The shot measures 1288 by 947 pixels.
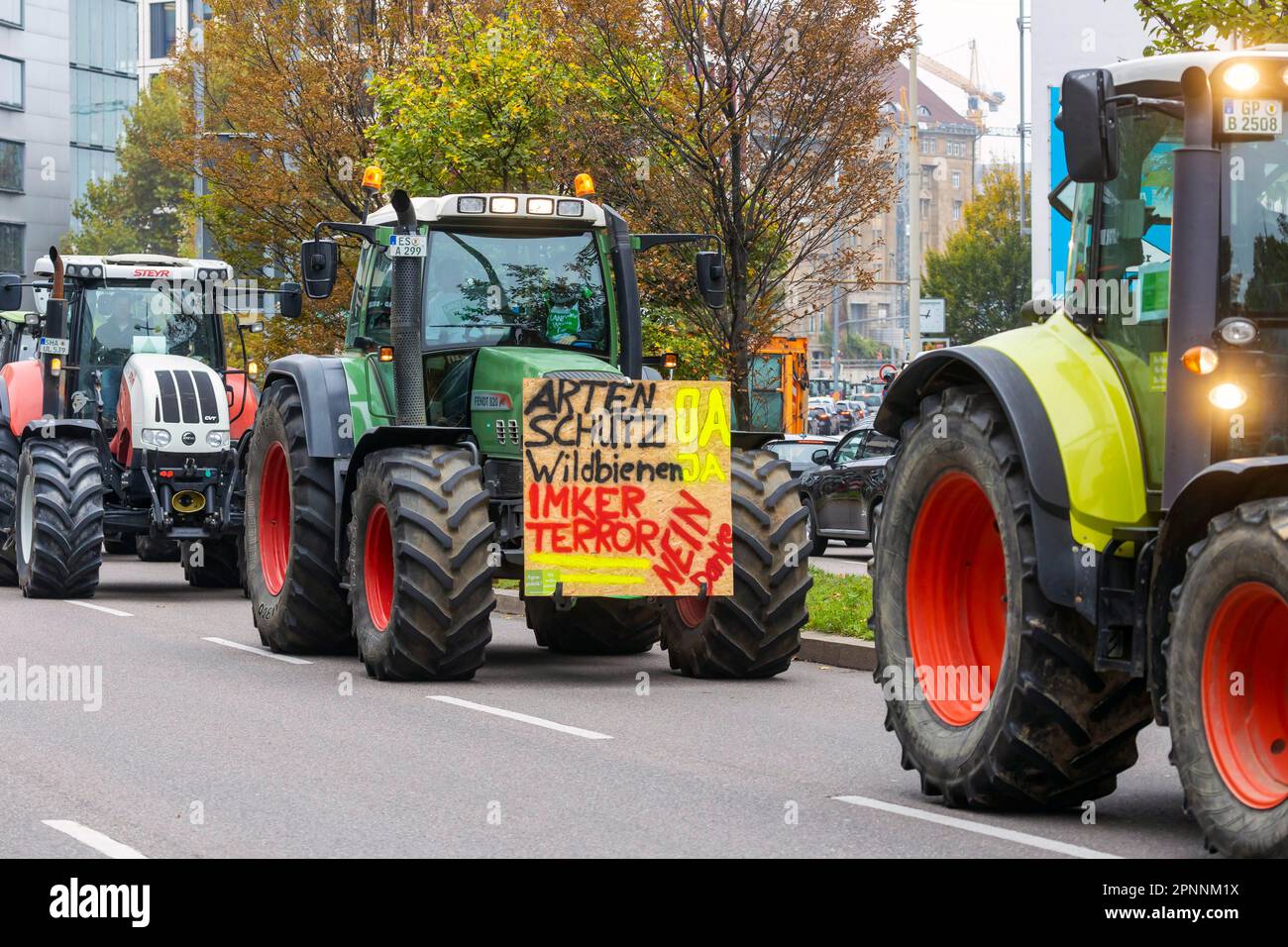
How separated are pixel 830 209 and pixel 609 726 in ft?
32.6

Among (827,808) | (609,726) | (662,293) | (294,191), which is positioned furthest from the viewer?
(294,191)

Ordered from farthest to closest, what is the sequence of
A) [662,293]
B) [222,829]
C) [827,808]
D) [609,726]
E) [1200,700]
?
[662,293] < [609,726] < [827,808] < [222,829] < [1200,700]

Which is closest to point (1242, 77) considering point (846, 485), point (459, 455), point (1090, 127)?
point (1090, 127)

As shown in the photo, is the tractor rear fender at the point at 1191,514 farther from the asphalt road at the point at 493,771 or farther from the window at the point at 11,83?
the window at the point at 11,83

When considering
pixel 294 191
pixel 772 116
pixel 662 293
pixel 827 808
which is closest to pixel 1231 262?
pixel 827 808

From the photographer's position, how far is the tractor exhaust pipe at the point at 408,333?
540 inches

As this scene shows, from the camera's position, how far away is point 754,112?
19.2 meters

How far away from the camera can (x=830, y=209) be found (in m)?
20.0

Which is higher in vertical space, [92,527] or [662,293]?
[662,293]

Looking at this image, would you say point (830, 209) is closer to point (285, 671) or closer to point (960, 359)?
point (285, 671)

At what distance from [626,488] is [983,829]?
5.35 m

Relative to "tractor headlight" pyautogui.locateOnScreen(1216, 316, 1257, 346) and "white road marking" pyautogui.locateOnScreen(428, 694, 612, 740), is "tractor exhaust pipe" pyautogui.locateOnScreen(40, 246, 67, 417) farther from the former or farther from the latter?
"tractor headlight" pyautogui.locateOnScreen(1216, 316, 1257, 346)

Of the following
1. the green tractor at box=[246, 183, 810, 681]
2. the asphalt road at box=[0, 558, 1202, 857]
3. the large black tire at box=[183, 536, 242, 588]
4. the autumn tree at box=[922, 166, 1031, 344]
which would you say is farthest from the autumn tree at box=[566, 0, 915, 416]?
the autumn tree at box=[922, 166, 1031, 344]
